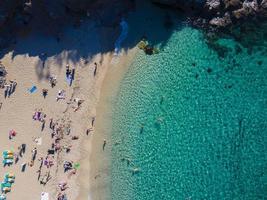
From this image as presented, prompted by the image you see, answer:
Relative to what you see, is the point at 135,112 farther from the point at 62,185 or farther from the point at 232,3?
the point at 232,3

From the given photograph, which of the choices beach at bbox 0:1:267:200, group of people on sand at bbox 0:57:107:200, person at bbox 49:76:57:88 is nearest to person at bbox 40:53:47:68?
beach at bbox 0:1:267:200

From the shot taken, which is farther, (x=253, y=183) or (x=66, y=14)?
(x=66, y=14)

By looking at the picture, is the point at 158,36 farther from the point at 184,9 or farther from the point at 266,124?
Answer: the point at 266,124

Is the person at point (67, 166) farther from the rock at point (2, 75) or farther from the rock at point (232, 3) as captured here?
the rock at point (232, 3)

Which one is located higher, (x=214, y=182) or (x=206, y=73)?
(x=206, y=73)

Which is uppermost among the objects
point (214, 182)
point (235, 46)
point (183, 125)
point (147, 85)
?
point (235, 46)

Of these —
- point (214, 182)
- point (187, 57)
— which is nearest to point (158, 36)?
point (187, 57)

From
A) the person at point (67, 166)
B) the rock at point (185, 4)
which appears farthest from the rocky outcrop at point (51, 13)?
the person at point (67, 166)
